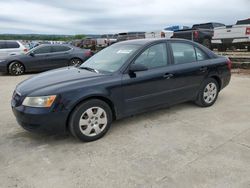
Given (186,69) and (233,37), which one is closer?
(186,69)

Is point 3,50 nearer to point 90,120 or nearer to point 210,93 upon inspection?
point 90,120

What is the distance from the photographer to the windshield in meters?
4.11

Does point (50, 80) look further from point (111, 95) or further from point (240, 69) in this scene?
point (240, 69)

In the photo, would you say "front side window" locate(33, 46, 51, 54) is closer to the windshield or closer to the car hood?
the windshield

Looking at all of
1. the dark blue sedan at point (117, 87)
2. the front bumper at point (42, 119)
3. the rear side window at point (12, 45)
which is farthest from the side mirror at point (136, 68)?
the rear side window at point (12, 45)

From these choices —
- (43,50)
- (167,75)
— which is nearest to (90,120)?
(167,75)

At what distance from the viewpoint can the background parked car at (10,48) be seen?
12.4 m

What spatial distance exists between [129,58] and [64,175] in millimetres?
2093

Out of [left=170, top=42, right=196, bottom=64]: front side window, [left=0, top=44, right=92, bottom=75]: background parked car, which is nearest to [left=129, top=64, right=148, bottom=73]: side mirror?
[left=170, top=42, right=196, bottom=64]: front side window

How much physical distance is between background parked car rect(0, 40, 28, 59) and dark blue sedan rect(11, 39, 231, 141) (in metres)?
9.36

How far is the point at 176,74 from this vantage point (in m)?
4.50

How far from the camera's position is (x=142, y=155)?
128 inches

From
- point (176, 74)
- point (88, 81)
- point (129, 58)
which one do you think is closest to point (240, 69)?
point (176, 74)

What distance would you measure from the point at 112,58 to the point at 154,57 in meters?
0.75
